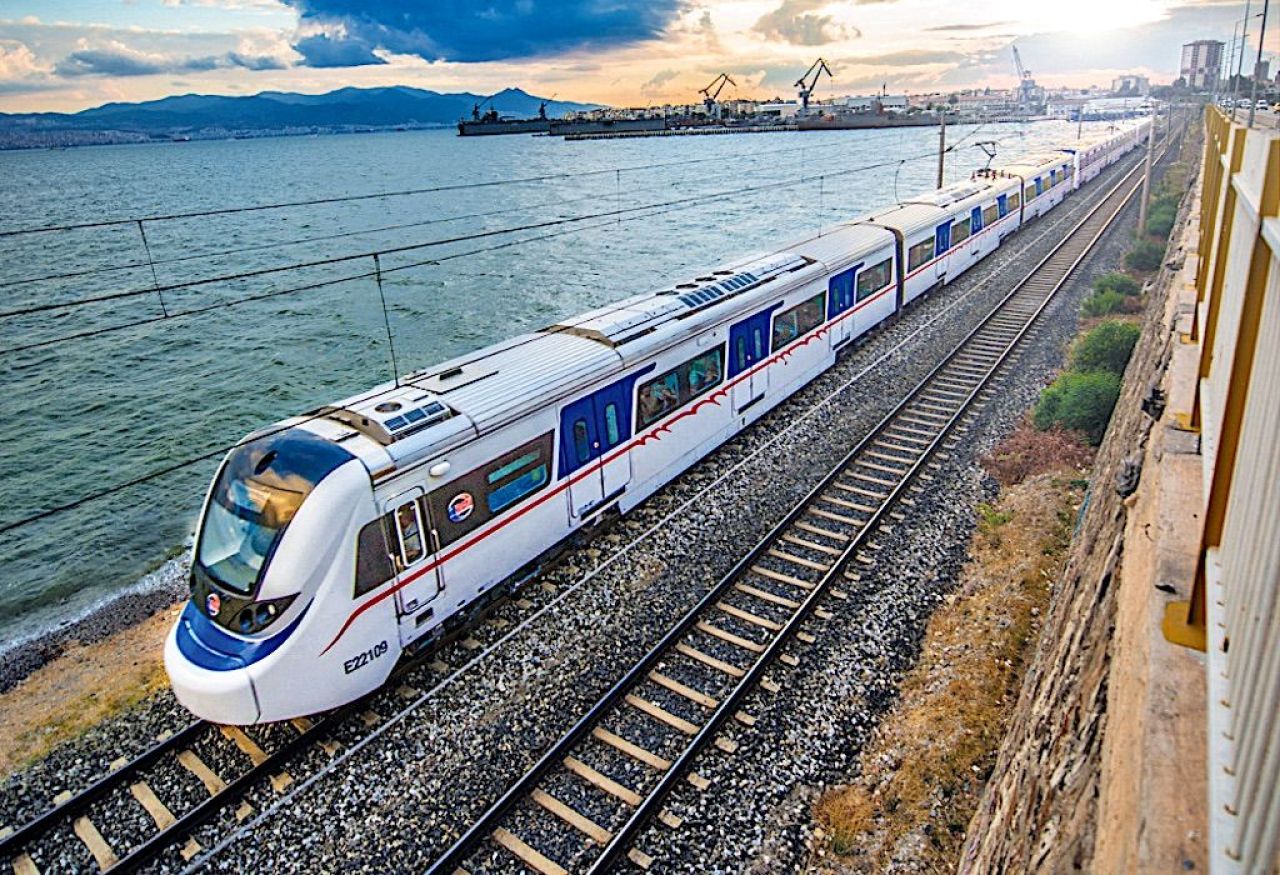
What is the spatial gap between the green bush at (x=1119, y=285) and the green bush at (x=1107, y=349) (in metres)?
6.73

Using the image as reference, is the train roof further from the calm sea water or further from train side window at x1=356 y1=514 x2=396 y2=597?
train side window at x1=356 y1=514 x2=396 y2=597

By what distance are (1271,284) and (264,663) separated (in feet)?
30.4

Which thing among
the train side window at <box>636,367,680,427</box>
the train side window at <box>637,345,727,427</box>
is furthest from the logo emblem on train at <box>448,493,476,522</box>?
the train side window at <box>636,367,680,427</box>

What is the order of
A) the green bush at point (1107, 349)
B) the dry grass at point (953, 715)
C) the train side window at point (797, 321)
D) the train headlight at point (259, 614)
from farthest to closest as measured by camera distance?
the green bush at point (1107, 349) → the train side window at point (797, 321) → the train headlight at point (259, 614) → the dry grass at point (953, 715)

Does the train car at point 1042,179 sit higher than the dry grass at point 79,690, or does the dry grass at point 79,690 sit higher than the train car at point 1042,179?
the train car at point 1042,179

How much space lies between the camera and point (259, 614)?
892 cm

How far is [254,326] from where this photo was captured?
40.4 metres

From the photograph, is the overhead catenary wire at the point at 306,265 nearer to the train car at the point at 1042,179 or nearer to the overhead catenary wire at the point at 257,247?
the overhead catenary wire at the point at 257,247

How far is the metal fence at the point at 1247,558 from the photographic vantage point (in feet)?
10.2

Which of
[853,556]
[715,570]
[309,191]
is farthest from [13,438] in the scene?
[309,191]

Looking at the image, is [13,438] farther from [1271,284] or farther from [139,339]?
[1271,284]

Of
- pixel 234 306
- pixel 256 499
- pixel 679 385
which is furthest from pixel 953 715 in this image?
pixel 234 306

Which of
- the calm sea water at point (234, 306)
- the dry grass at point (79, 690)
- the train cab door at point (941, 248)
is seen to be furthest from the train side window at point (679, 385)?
the train cab door at point (941, 248)

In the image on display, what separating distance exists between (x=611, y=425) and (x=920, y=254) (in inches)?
640
